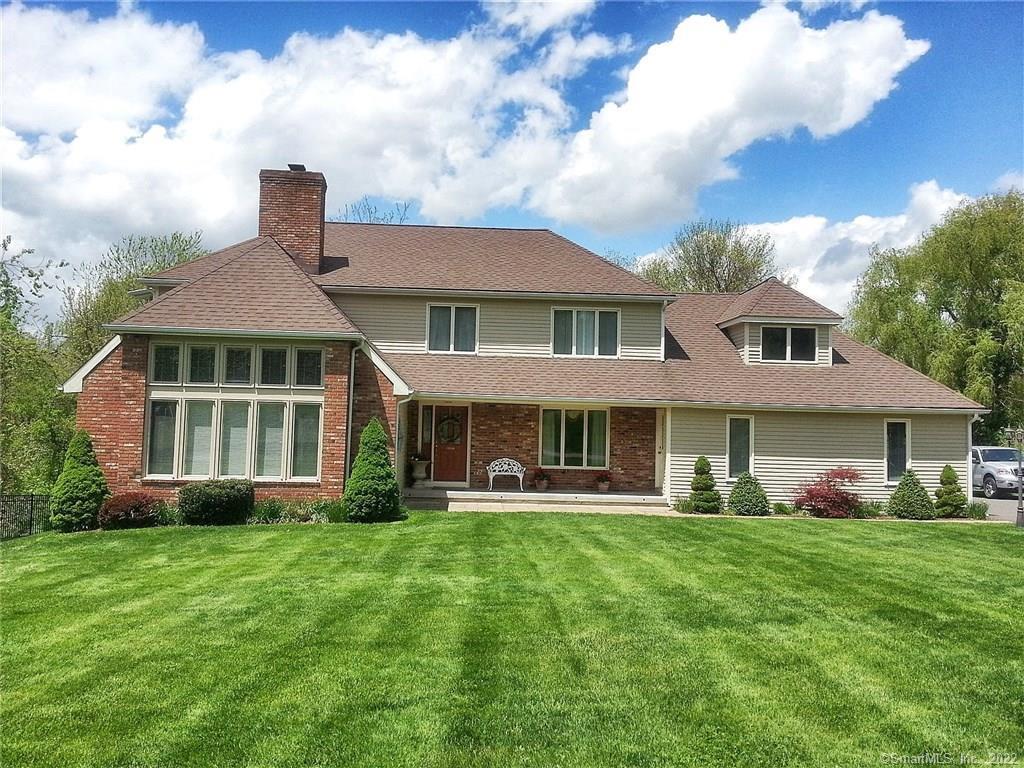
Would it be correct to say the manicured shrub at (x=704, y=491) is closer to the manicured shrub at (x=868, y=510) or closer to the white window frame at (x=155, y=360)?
the manicured shrub at (x=868, y=510)

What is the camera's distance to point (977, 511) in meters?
16.9

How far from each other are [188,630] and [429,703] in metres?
3.15

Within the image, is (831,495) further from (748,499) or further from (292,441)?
(292,441)

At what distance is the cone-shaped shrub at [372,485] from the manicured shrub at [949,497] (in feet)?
44.6

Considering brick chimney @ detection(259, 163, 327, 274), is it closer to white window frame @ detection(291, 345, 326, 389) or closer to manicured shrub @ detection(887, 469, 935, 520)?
white window frame @ detection(291, 345, 326, 389)

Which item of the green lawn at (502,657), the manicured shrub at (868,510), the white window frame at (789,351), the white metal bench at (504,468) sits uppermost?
the white window frame at (789,351)

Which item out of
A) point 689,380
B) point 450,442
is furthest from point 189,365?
point 689,380

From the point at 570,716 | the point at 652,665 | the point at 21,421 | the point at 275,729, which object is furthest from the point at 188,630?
the point at 21,421

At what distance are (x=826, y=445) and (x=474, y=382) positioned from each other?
9.47m

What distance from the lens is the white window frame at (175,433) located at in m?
14.1

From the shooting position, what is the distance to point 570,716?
15.7 ft

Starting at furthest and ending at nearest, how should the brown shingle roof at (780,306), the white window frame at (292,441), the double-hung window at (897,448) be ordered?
1. the brown shingle roof at (780,306)
2. the double-hung window at (897,448)
3. the white window frame at (292,441)

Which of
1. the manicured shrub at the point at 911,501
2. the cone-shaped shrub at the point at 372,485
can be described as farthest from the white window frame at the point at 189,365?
the manicured shrub at the point at 911,501

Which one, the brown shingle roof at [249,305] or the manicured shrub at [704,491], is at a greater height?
the brown shingle roof at [249,305]
